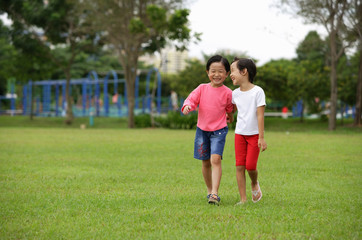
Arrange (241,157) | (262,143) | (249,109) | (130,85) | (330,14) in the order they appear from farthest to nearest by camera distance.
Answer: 1. (130,85)
2. (330,14)
3. (241,157)
4. (249,109)
5. (262,143)

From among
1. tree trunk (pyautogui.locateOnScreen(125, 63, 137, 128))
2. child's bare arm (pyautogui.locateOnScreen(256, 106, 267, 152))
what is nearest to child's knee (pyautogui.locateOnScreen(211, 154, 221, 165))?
child's bare arm (pyautogui.locateOnScreen(256, 106, 267, 152))

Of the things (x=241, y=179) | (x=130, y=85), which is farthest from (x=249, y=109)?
(x=130, y=85)

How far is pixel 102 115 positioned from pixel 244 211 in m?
30.8

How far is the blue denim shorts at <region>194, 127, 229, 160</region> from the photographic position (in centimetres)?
536

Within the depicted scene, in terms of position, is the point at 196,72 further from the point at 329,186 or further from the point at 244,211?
the point at 244,211

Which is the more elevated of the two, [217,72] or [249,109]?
[217,72]

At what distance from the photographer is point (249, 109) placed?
515cm

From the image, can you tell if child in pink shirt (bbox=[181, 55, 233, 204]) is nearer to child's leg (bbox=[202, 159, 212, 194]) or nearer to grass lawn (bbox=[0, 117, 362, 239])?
child's leg (bbox=[202, 159, 212, 194])

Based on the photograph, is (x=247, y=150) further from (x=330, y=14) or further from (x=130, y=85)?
(x=130, y=85)

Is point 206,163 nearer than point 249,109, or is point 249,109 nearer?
point 249,109

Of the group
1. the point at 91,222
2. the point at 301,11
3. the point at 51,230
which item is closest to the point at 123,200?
the point at 91,222

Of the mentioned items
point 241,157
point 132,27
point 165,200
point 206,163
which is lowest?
point 165,200

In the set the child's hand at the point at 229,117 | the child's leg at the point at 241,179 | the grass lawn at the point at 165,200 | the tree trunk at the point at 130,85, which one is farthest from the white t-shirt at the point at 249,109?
the tree trunk at the point at 130,85

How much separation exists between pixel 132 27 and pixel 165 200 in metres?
18.2
